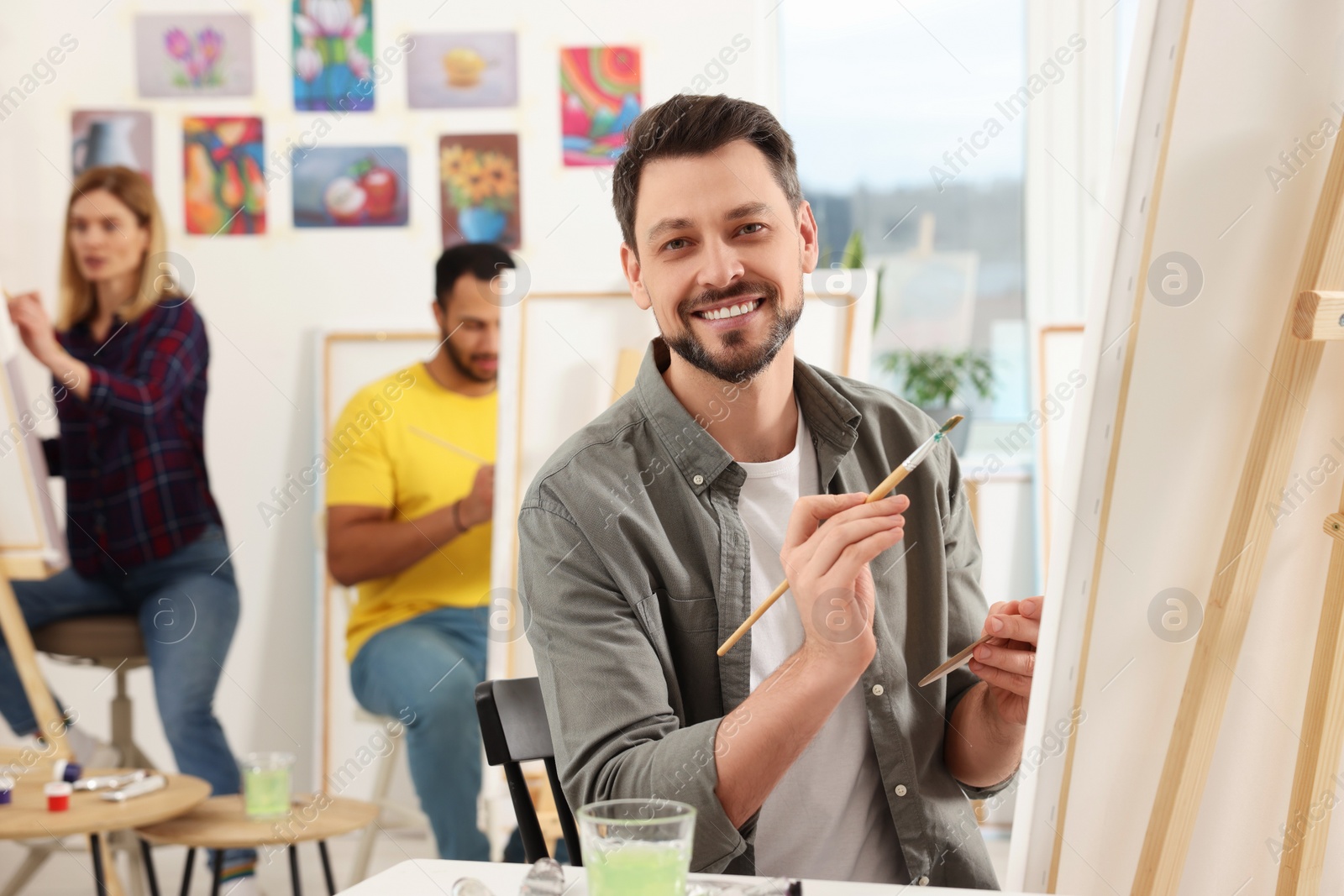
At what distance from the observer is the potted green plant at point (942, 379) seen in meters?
3.50

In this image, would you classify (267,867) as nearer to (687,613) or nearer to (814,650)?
(687,613)

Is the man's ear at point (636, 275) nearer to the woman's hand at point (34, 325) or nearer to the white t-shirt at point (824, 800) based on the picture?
the white t-shirt at point (824, 800)

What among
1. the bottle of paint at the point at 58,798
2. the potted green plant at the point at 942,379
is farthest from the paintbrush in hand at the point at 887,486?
the potted green plant at the point at 942,379

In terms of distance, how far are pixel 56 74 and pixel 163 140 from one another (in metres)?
0.36

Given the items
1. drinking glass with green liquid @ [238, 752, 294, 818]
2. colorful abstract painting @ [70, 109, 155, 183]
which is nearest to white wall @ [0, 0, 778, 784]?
colorful abstract painting @ [70, 109, 155, 183]

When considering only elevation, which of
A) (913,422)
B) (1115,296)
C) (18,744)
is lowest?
(18,744)

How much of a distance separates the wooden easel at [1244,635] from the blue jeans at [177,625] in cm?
284

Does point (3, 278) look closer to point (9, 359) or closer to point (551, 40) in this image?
point (9, 359)

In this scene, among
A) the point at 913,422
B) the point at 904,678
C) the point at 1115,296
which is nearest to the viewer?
the point at 1115,296

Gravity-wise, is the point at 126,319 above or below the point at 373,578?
above

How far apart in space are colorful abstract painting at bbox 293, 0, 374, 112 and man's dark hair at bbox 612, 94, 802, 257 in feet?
6.99

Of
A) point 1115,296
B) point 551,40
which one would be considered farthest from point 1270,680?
point 551,40

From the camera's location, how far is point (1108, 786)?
99 cm

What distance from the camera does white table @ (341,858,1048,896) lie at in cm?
88
